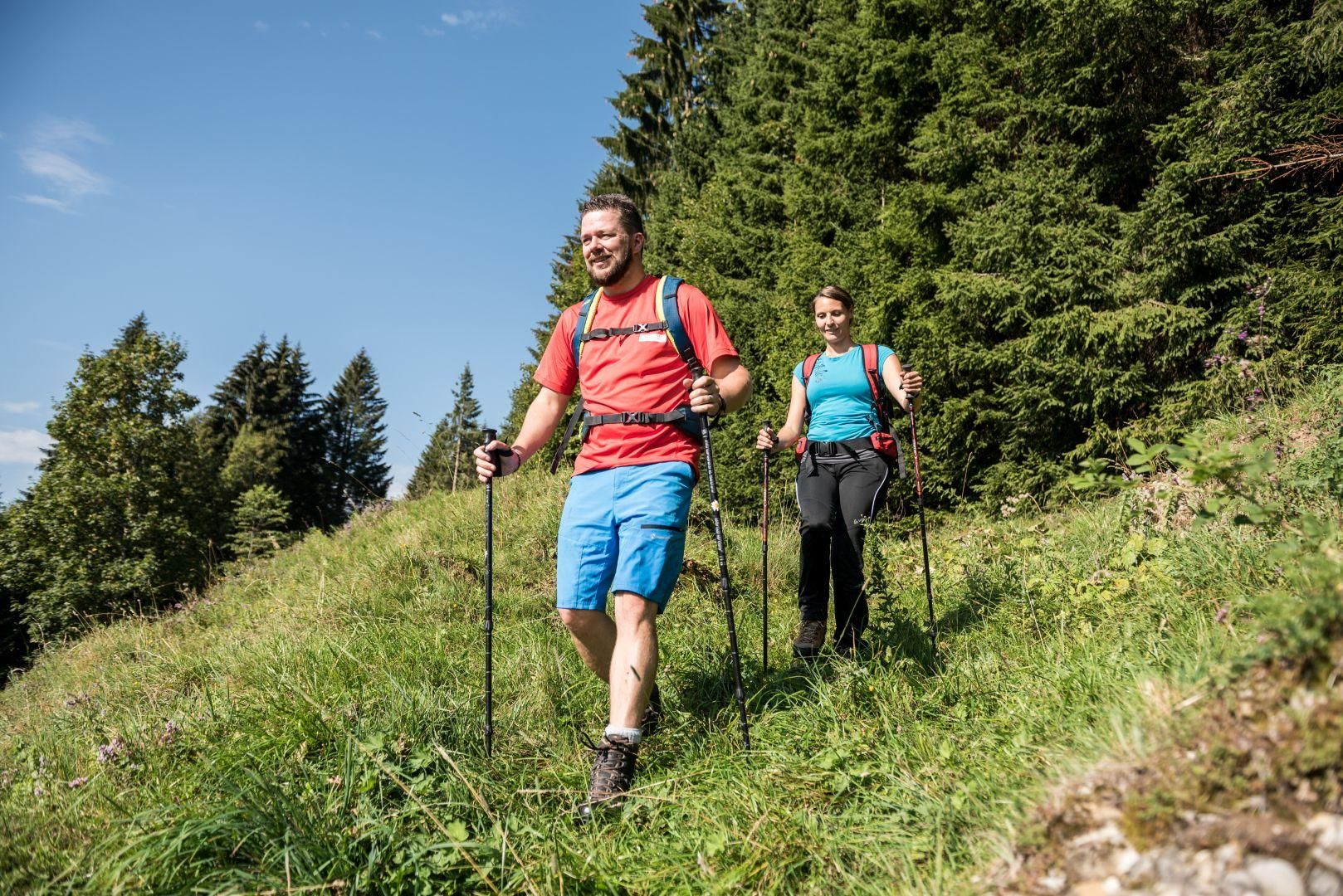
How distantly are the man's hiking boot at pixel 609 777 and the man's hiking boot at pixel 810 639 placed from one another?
165 cm

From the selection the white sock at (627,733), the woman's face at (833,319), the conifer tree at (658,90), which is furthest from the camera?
the conifer tree at (658,90)

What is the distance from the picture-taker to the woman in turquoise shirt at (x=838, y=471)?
13.9ft

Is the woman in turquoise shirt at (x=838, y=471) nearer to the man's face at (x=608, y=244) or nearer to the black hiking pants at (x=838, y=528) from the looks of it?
the black hiking pants at (x=838, y=528)

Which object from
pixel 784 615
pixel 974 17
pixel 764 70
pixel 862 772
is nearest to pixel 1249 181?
pixel 974 17

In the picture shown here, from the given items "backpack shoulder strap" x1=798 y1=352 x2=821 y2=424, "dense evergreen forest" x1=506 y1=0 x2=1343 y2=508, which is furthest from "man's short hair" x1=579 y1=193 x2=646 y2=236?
"dense evergreen forest" x1=506 y1=0 x2=1343 y2=508

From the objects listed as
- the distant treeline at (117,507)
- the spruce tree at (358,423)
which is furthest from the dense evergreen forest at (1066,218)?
the spruce tree at (358,423)

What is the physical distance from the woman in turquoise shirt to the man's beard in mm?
1516

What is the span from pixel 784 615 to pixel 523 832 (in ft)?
10.4

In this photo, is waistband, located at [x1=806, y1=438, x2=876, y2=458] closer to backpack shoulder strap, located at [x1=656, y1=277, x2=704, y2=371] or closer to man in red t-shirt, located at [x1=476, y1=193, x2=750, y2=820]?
man in red t-shirt, located at [x1=476, y1=193, x2=750, y2=820]

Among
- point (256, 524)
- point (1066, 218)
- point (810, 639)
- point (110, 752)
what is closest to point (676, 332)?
point (810, 639)

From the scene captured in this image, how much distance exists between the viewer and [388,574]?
620 cm

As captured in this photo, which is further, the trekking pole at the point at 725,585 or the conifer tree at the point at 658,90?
the conifer tree at the point at 658,90

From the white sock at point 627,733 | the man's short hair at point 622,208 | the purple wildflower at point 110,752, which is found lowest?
the white sock at point 627,733

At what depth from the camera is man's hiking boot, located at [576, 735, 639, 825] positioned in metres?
2.67
